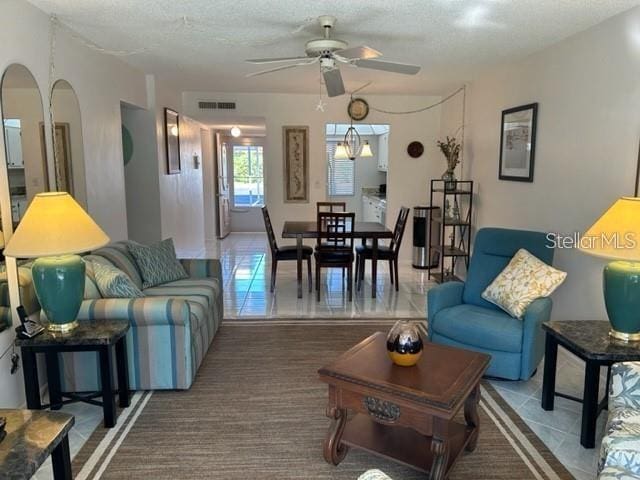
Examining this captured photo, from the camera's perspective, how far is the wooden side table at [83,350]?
250 cm

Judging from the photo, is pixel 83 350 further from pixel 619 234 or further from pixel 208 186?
pixel 208 186

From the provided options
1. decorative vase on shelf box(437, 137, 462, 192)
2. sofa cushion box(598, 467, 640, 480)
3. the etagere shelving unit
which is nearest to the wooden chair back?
the etagere shelving unit

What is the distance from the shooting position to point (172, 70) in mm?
5051

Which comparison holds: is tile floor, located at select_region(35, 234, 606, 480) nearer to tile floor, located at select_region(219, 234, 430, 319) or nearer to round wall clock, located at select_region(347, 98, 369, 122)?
tile floor, located at select_region(219, 234, 430, 319)

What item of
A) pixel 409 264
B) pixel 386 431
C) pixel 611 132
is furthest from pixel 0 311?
pixel 409 264

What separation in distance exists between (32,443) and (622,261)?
284cm

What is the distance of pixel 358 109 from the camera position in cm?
682

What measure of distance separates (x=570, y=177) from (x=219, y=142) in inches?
301

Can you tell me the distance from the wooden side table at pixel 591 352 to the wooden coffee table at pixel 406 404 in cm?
52

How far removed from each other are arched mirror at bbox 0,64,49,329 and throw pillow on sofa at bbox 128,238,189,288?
0.89m

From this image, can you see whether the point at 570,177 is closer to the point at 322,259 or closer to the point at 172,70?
the point at 322,259

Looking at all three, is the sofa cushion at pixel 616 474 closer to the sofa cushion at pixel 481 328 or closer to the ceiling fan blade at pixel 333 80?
the sofa cushion at pixel 481 328

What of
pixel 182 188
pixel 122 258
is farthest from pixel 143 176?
pixel 122 258

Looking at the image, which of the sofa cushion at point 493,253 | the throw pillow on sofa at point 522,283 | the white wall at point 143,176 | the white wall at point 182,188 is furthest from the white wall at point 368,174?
the throw pillow on sofa at point 522,283
